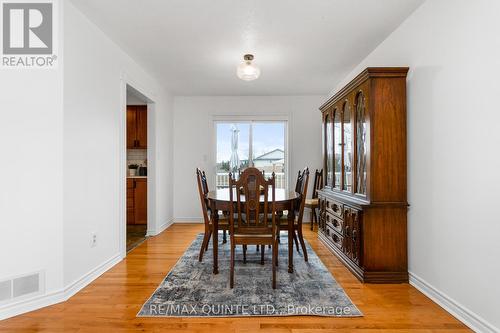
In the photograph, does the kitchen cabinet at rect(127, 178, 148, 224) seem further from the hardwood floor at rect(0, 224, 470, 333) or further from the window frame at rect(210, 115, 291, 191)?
the hardwood floor at rect(0, 224, 470, 333)

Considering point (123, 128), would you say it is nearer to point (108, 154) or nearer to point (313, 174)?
point (108, 154)

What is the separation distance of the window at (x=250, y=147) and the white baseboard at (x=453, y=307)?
3.36 m

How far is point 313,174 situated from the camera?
559cm

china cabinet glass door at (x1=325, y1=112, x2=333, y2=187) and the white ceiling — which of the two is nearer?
the white ceiling

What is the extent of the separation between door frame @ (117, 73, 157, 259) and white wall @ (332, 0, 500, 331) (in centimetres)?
307

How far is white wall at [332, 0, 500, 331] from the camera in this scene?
178 centimetres

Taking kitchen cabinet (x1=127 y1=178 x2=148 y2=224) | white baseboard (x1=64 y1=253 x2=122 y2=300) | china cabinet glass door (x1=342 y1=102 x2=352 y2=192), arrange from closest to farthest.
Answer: white baseboard (x1=64 y1=253 x2=122 y2=300) < china cabinet glass door (x1=342 y1=102 x2=352 y2=192) < kitchen cabinet (x1=127 y1=178 x2=148 y2=224)

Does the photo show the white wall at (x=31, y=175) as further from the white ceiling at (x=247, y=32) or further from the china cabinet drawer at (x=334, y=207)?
the china cabinet drawer at (x=334, y=207)

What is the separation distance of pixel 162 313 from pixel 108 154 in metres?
1.80

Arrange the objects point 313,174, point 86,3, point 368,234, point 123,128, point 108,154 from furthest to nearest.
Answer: point 313,174
point 123,128
point 108,154
point 368,234
point 86,3

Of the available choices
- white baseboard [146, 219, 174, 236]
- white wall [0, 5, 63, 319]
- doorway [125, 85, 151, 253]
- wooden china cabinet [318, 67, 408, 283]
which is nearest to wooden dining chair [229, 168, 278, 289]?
wooden china cabinet [318, 67, 408, 283]

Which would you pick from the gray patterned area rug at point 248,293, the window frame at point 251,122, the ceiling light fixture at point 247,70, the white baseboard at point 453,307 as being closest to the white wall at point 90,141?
the gray patterned area rug at point 248,293

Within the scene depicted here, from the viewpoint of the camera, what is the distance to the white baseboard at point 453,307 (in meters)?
1.82

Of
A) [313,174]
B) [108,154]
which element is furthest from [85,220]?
[313,174]
